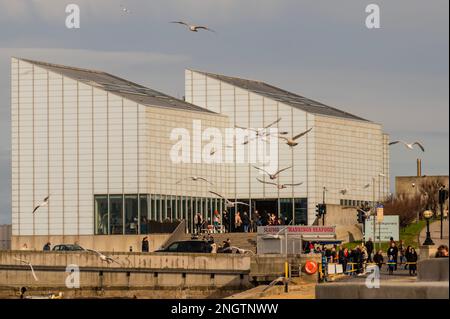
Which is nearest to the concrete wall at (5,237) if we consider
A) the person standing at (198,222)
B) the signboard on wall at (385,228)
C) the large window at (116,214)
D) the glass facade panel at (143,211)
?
the large window at (116,214)

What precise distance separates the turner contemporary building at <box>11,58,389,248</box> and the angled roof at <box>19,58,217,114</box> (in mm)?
221

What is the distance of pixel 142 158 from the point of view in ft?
380

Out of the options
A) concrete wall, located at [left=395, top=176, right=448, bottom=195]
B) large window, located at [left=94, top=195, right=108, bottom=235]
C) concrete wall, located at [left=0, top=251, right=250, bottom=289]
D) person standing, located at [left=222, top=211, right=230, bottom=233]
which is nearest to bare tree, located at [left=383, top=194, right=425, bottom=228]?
person standing, located at [left=222, top=211, right=230, bottom=233]

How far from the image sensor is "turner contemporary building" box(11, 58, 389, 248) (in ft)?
379

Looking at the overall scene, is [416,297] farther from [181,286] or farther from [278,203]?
[278,203]

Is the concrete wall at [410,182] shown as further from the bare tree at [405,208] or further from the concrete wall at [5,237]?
the concrete wall at [5,237]

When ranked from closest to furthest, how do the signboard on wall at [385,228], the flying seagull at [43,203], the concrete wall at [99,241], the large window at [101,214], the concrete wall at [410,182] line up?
1. the signboard on wall at [385,228]
2. the concrete wall at [99,241]
3. the flying seagull at [43,203]
4. the large window at [101,214]
5. the concrete wall at [410,182]

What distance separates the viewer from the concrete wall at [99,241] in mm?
105438

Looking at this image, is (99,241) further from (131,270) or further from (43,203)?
(131,270)

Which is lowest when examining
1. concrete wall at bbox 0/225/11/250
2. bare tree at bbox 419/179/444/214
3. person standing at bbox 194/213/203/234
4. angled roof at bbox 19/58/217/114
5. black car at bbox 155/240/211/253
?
black car at bbox 155/240/211/253

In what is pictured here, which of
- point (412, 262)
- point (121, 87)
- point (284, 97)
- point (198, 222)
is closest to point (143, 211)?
point (198, 222)

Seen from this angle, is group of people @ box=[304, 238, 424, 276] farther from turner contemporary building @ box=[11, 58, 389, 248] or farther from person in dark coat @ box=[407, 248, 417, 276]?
turner contemporary building @ box=[11, 58, 389, 248]

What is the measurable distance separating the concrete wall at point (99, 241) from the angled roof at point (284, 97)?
19596 millimetres

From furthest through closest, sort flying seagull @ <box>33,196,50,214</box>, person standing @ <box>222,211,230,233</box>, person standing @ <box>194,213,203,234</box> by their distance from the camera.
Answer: person standing @ <box>222,211,230,233</box>
flying seagull @ <box>33,196,50,214</box>
person standing @ <box>194,213,203,234</box>
